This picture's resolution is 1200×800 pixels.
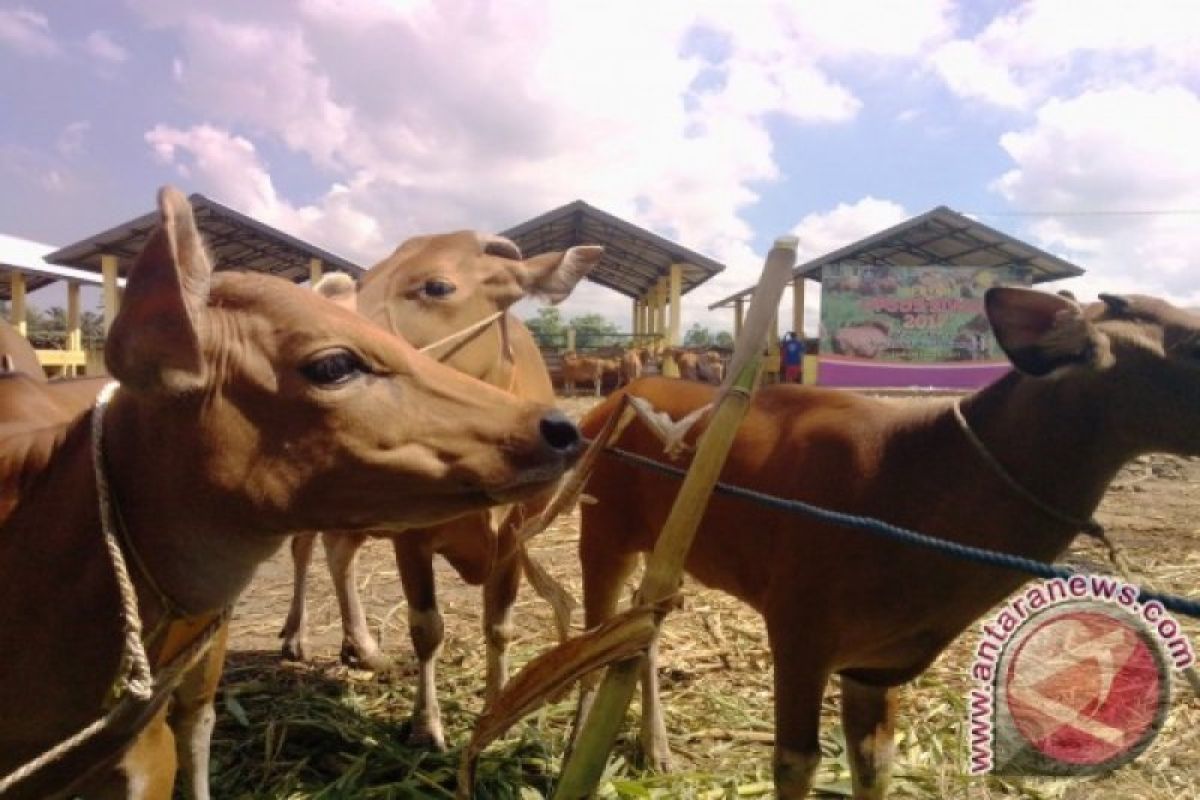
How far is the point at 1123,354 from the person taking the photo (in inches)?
99.0

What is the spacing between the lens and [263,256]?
22.4m

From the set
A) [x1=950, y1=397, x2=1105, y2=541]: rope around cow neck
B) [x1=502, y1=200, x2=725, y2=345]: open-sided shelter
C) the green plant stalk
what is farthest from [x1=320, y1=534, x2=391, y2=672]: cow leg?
[x1=502, y1=200, x2=725, y2=345]: open-sided shelter

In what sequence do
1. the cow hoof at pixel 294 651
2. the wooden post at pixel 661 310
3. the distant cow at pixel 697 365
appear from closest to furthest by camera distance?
the cow hoof at pixel 294 651 < the distant cow at pixel 697 365 < the wooden post at pixel 661 310

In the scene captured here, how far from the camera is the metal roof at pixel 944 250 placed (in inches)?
910

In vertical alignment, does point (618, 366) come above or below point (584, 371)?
above

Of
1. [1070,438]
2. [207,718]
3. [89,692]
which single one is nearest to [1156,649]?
[1070,438]

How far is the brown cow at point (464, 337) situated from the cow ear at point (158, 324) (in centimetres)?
209

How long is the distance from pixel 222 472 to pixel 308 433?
20cm

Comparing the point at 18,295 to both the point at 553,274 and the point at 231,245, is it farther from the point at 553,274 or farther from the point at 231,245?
the point at 553,274

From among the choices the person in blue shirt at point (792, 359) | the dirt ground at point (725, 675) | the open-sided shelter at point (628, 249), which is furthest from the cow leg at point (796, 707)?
the person in blue shirt at point (792, 359)

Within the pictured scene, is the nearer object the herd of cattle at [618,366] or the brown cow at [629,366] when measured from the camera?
the herd of cattle at [618,366]

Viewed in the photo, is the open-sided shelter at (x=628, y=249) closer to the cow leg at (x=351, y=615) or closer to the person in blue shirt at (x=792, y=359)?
the person in blue shirt at (x=792, y=359)

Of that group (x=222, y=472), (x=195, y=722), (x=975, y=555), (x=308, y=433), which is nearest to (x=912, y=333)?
(x=195, y=722)

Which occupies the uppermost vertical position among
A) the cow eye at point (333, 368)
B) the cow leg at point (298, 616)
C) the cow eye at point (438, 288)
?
the cow eye at point (438, 288)
